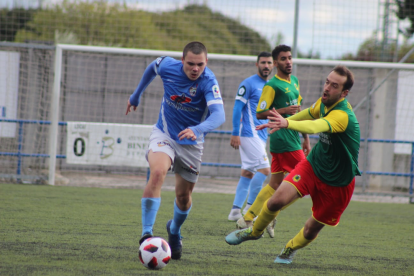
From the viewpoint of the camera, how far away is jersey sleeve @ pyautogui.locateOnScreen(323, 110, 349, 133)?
156 inches

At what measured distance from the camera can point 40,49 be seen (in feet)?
36.2

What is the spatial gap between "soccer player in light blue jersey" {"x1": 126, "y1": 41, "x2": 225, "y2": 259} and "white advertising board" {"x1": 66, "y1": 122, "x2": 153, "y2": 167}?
5734mm

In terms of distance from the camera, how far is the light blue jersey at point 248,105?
6.74m

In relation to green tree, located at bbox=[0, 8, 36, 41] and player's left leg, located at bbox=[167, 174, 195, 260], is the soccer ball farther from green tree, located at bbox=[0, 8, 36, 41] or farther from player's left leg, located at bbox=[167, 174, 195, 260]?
green tree, located at bbox=[0, 8, 36, 41]

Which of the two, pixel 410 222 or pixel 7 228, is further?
pixel 410 222

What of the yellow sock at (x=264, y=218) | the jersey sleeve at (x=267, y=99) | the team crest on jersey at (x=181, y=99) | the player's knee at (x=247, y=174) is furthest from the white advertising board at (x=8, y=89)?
the yellow sock at (x=264, y=218)

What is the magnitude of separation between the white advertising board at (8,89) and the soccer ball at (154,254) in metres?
8.03

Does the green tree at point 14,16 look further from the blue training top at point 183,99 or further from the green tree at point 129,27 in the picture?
the blue training top at point 183,99

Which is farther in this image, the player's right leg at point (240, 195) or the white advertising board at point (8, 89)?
the white advertising board at point (8, 89)

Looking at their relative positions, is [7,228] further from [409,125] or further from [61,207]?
[409,125]

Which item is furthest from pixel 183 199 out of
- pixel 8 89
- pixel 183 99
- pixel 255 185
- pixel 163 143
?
pixel 8 89

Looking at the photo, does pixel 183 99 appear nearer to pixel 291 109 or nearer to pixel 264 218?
pixel 264 218

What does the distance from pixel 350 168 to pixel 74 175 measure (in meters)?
9.08

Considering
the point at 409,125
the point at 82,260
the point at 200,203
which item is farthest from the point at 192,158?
the point at 409,125
